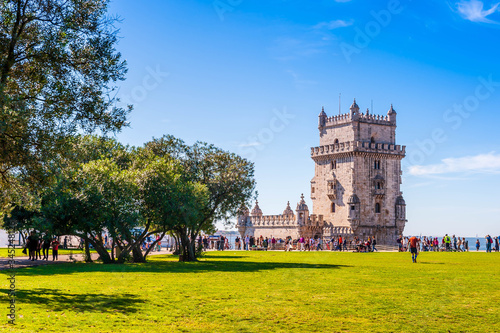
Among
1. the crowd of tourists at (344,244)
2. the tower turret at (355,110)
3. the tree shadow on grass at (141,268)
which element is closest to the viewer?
the tree shadow on grass at (141,268)

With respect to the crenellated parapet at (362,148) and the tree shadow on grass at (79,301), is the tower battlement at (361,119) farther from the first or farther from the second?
the tree shadow on grass at (79,301)

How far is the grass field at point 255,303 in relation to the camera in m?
12.8

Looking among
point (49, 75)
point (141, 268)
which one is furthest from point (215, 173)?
point (49, 75)

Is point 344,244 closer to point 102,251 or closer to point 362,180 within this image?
point 362,180

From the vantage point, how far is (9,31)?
17594mm

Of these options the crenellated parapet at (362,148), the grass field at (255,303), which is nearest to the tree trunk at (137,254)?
the grass field at (255,303)

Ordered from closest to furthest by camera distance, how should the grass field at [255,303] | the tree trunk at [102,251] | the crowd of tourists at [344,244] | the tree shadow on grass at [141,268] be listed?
the grass field at [255,303]
the tree shadow on grass at [141,268]
the tree trunk at [102,251]
the crowd of tourists at [344,244]

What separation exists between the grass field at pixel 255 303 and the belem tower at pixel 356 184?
5273 cm

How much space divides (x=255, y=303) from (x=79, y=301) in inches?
197

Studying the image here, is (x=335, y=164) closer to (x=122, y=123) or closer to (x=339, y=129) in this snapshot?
(x=339, y=129)

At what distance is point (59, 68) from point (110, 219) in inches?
529

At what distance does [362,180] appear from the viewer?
254 feet

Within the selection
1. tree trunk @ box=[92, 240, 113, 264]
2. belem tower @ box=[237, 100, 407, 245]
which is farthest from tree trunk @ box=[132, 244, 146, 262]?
belem tower @ box=[237, 100, 407, 245]

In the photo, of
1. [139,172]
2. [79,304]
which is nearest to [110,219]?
[139,172]
